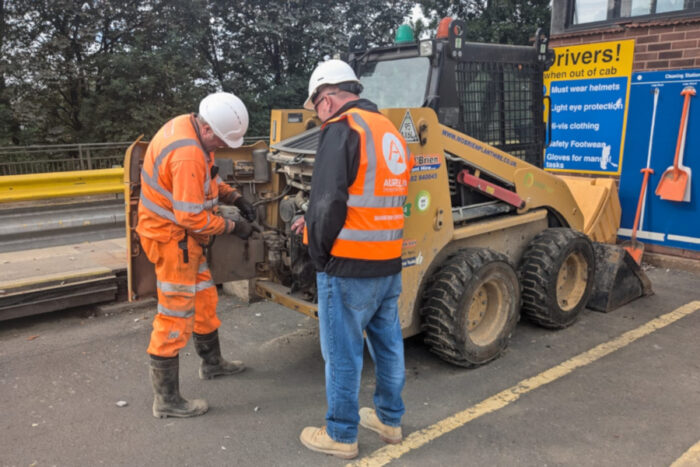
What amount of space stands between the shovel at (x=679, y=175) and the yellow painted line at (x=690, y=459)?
4194 mm

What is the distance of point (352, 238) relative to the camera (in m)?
2.89

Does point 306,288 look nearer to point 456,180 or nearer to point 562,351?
point 456,180

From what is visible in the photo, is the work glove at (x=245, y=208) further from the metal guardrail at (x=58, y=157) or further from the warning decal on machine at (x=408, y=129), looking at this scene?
the metal guardrail at (x=58, y=157)

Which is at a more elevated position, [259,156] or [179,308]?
[259,156]

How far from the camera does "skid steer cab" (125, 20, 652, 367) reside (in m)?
3.91

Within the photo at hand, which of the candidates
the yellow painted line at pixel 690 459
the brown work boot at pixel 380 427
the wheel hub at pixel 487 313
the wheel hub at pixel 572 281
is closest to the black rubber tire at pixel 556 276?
the wheel hub at pixel 572 281

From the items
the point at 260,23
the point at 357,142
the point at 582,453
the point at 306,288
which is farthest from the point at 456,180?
the point at 260,23

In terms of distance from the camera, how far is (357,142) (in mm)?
2822

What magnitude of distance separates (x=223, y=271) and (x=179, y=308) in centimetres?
55

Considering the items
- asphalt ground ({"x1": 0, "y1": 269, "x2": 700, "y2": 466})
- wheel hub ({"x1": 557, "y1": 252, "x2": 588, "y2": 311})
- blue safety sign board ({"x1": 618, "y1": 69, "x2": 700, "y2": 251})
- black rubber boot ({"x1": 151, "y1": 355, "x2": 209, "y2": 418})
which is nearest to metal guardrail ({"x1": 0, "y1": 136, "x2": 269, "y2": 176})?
asphalt ground ({"x1": 0, "y1": 269, "x2": 700, "y2": 466})

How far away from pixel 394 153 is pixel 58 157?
12.2 m

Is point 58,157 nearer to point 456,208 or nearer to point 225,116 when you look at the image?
point 225,116

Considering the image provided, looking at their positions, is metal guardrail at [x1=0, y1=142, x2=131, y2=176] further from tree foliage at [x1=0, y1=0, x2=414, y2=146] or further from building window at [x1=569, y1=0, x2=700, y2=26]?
building window at [x1=569, y1=0, x2=700, y2=26]

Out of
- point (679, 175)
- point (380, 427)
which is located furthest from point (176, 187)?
point (679, 175)
